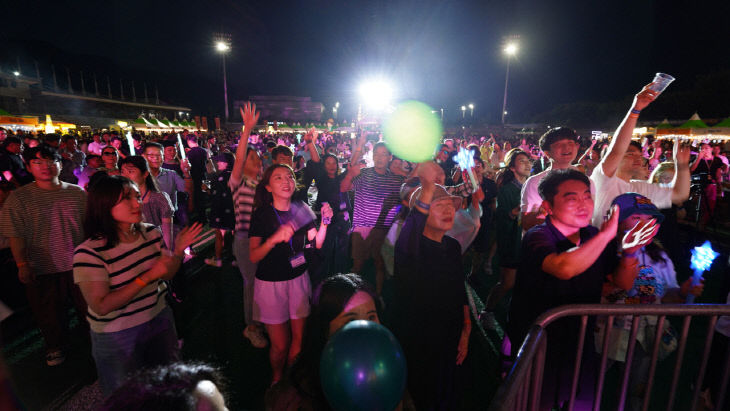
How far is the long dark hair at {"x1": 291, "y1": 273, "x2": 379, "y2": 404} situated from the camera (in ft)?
6.34

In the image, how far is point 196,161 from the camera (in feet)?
24.5

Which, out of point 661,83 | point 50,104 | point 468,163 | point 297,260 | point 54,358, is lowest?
point 54,358

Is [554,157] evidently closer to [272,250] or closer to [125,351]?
[272,250]

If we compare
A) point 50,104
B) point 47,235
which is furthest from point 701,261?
point 50,104

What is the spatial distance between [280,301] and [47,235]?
7.96 ft

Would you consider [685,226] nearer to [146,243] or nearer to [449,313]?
[449,313]

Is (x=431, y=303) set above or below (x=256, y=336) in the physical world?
above

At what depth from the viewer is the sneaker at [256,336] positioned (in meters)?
3.93

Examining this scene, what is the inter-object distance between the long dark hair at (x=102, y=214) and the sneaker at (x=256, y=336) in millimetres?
2164

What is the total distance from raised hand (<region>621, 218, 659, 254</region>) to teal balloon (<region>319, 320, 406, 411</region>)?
1566 mm

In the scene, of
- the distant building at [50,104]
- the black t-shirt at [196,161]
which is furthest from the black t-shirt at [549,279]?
the distant building at [50,104]

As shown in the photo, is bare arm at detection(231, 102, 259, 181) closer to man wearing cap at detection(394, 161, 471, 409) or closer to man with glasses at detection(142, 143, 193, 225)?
man with glasses at detection(142, 143, 193, 225)

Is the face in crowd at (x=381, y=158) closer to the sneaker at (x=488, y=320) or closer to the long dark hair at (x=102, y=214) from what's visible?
the sneaker at (x=488, y=320)

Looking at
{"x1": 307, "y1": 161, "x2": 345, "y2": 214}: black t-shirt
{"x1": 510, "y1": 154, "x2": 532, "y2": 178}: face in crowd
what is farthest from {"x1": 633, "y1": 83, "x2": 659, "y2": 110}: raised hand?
{"x1": 307, "y1": 161, "x2": 345, "y2": 214}: black t-shirt
